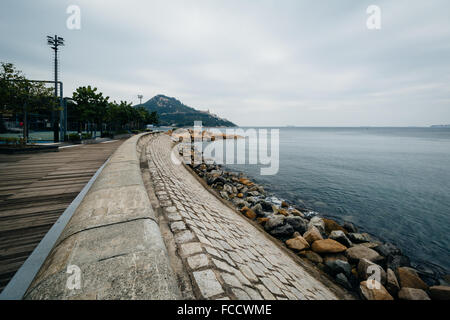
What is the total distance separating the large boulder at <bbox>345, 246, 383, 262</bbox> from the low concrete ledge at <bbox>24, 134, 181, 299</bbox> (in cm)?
609

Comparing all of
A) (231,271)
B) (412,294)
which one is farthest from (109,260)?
(412,294)

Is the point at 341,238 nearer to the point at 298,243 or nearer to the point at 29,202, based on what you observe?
the point at 298,243

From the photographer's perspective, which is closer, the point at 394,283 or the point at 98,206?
the point at 98,206

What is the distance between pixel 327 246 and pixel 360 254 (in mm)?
894

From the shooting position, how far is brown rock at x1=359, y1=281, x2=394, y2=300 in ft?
13.3

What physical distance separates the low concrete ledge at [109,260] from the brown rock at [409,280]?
649 centimetres

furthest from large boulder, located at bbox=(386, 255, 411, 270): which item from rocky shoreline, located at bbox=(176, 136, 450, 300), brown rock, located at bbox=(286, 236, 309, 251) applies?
brown rock, located at bbox=(286, 236, 309, 251)

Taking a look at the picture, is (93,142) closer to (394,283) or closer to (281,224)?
(281,224)

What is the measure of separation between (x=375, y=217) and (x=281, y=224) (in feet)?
20.6

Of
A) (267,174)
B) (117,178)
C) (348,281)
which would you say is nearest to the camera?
(117,178)

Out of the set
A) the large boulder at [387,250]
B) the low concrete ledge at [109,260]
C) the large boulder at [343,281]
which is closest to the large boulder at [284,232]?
the large boulder at [343,281]

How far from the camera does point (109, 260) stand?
156 centimetres
